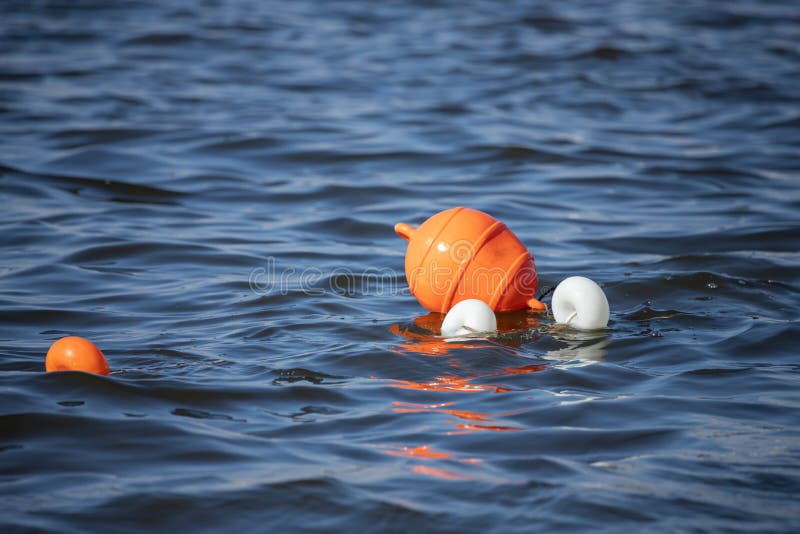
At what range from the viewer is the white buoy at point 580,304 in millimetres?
5715

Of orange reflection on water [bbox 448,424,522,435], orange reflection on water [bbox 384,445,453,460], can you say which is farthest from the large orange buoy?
orange reflection on water [bbox 384,445,453,460]

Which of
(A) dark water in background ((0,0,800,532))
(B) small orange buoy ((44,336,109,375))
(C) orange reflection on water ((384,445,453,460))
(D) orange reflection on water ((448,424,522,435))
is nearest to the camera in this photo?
(A) dark water in background ((0,0,800,532))

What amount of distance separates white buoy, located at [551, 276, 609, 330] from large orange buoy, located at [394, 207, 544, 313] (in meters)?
0.16

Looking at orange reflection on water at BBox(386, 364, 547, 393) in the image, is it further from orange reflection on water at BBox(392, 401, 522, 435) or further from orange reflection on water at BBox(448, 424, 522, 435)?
orange reflection on water at BBox(448, 424, 522, 435)

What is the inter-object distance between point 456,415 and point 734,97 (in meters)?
12.1

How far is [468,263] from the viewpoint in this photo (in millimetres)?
5711

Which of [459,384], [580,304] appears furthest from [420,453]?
[580,304]

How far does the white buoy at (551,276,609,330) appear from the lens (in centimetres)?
571

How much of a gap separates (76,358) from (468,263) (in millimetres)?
2287

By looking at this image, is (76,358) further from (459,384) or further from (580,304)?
(580,304)

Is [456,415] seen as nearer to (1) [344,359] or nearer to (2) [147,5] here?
(1) [344,359]

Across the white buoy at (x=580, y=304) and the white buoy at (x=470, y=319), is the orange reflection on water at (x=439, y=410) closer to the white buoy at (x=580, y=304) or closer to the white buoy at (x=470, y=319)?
the white buoy at (x=470, y=319)

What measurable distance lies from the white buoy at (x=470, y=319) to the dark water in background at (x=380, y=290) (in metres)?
0.13

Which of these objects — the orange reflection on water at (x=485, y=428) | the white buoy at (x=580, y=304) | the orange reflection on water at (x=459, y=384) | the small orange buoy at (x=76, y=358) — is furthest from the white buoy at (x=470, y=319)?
the small orange buoy at (x=76, y=358)
